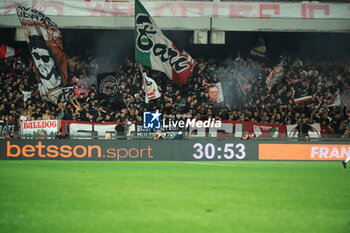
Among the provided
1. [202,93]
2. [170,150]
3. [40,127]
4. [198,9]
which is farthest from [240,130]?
[40,127]

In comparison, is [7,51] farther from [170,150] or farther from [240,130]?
[240,130]

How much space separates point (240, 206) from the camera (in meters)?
8.44

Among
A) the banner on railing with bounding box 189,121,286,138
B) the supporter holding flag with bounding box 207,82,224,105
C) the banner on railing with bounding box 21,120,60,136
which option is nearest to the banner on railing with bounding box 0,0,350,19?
the supporter holding flag with bounding box 207,82,224,105

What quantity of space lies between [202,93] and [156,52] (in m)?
3.40

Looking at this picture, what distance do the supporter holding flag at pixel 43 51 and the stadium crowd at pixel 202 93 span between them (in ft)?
2.84

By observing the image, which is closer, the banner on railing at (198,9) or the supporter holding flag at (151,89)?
the supporter holding flag at (151,89)

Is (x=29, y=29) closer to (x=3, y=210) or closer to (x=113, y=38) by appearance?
(x=113, y=38)

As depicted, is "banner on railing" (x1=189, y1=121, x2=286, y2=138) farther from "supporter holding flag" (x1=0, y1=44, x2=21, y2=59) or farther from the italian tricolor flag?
"supporter holding flag" (x1=0, y1=44, x2=21, y2=59)

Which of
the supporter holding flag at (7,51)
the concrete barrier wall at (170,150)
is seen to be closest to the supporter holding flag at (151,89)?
the concrete barrier wall at (170,150)

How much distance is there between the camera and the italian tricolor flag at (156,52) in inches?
1055

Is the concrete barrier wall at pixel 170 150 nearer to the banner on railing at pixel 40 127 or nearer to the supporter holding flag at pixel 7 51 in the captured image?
the banner on railing at pixel 40 127

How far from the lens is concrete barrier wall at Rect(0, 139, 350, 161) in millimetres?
22594

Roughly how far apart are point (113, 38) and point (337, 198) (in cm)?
2514

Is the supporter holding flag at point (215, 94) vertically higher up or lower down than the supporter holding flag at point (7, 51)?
lower down
